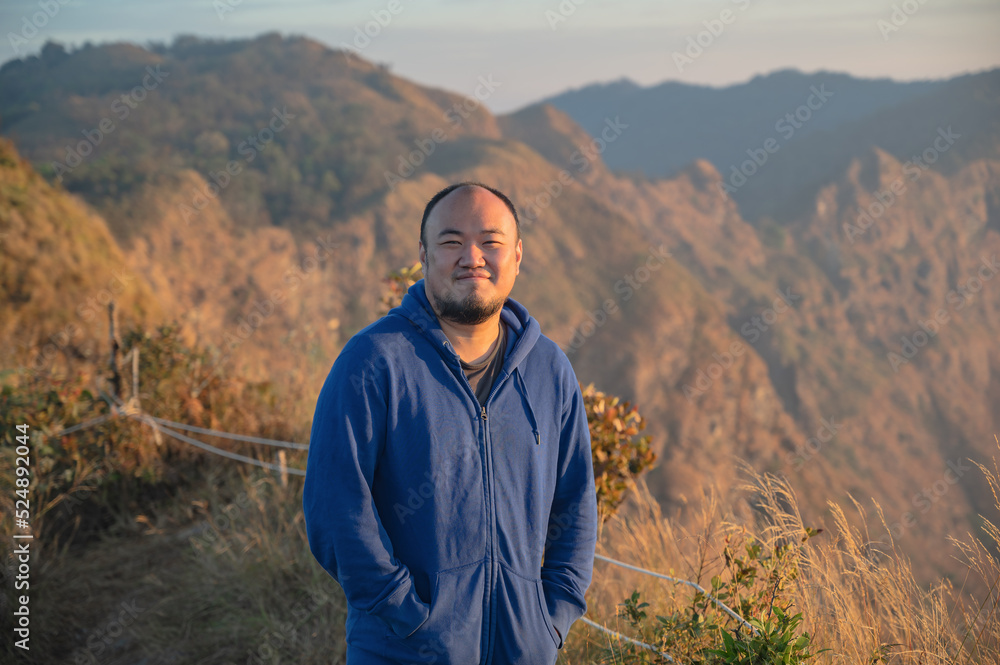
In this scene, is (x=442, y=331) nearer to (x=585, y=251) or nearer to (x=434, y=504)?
(x=434, y=504)

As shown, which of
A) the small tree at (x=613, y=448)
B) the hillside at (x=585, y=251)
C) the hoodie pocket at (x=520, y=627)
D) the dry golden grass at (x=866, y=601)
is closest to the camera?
the hoodie pocket at (x=520, y=627)

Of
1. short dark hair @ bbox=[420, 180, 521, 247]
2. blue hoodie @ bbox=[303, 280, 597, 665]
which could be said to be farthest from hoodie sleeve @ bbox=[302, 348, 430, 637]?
short dark hair @ bbox=[420, 180, 521, 247]

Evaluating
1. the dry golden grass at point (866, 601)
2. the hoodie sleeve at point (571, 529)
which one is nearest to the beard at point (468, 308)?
the hoodie sleeve at point (571, 529)

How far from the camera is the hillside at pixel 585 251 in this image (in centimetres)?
3256

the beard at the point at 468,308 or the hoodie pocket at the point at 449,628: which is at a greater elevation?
the beard at the point at 468,308

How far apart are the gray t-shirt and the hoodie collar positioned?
0.15ft

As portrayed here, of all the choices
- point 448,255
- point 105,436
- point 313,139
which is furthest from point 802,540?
point 313,139

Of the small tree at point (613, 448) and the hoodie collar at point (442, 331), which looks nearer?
the hoodie collar at point (442, 331)

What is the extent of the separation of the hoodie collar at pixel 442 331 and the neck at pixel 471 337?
0.05 m

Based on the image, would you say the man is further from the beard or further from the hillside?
the hillside

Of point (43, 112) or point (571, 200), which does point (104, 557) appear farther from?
point (571, 200)

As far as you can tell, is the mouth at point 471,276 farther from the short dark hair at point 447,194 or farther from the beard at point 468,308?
the short dark hair at point 447,194

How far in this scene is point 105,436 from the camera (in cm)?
437

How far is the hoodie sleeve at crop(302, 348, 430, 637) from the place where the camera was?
176 cm
